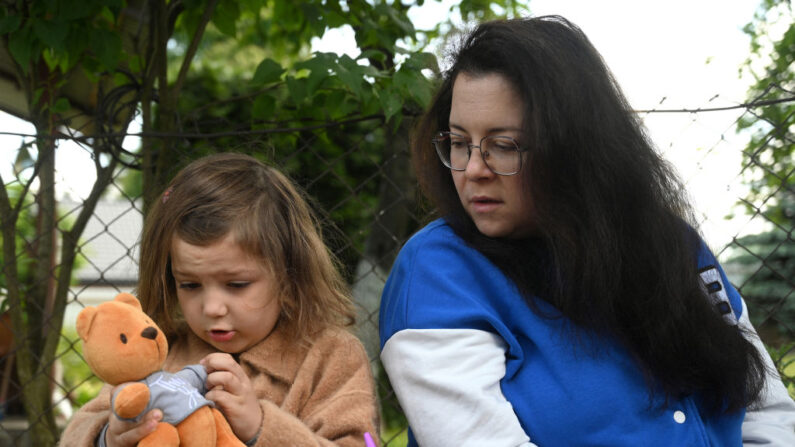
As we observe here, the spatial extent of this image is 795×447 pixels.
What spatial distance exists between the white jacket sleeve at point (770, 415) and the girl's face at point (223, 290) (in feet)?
3.47

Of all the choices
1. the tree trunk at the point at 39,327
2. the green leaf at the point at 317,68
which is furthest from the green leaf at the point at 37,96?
the green leaf at the point at 317,68

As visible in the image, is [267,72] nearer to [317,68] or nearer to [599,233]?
[317,68]

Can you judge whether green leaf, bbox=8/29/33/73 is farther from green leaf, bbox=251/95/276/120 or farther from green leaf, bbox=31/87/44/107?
green leaf, bbox=251/95/276/120

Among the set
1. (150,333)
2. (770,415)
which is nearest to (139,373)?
(150,333)

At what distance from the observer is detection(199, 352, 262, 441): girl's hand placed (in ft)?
4.73

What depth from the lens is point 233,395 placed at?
4.78ft

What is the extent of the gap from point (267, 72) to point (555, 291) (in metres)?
1.17

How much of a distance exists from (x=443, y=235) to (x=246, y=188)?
0.45 m

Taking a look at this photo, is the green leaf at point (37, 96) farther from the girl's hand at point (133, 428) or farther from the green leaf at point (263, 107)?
the girl's hand at point (133, 428)

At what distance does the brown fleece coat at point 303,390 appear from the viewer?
1547 mm

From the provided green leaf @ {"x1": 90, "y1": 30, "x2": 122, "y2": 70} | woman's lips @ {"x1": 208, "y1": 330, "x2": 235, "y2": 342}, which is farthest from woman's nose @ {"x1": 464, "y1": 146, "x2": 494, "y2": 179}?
green leaf @ {"x1": 90, "y1": 30, "x2": 122, "y2": 70}

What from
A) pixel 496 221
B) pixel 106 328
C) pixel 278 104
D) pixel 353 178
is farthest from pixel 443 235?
pixel 353 178

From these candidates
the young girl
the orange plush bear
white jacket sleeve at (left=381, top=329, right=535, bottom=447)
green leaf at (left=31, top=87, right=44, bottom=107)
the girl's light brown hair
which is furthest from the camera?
green leaf at (left=31, top=87, right=44, bottom=107)

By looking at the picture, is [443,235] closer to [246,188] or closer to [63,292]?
[246,188]
